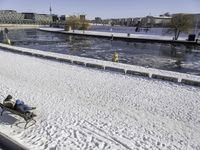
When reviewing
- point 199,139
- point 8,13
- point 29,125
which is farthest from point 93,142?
point 8,13

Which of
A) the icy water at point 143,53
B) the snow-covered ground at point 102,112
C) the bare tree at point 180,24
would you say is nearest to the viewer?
the snow-covered ground at point 102,112

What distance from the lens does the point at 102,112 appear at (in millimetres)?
8820

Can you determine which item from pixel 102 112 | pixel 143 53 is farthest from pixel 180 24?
pixel 102 112

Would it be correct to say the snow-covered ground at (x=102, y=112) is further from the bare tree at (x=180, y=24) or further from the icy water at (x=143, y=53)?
the bare tree at (x=180, y=24)

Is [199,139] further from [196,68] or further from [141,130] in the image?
[196,68]

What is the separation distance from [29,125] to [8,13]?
171168 millimetres

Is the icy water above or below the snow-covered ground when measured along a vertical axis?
below

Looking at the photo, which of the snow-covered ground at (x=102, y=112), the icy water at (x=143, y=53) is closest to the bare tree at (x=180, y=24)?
the icy water at (x=143, y=53)

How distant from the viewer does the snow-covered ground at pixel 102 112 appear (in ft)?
22.0

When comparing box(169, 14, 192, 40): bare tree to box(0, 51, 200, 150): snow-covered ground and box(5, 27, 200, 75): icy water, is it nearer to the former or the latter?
box(5, 27, 200, 75): icy water

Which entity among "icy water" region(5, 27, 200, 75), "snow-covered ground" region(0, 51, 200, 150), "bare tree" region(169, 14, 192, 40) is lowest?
"icy water" region(5, 27, 200, 75)

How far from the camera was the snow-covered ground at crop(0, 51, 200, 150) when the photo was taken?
264 inches

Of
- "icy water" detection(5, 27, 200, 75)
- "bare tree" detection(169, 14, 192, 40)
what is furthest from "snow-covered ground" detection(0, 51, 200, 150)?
"bare tree" detection(169, 14, 192, 40)

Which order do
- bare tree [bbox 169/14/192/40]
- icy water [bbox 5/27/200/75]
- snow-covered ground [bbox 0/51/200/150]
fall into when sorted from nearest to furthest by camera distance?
snow-covered ground [bbox 0/51/200/150] < icy water [bbox 5/27/200/75] < bare tree [bbox 169/14/192/40]
